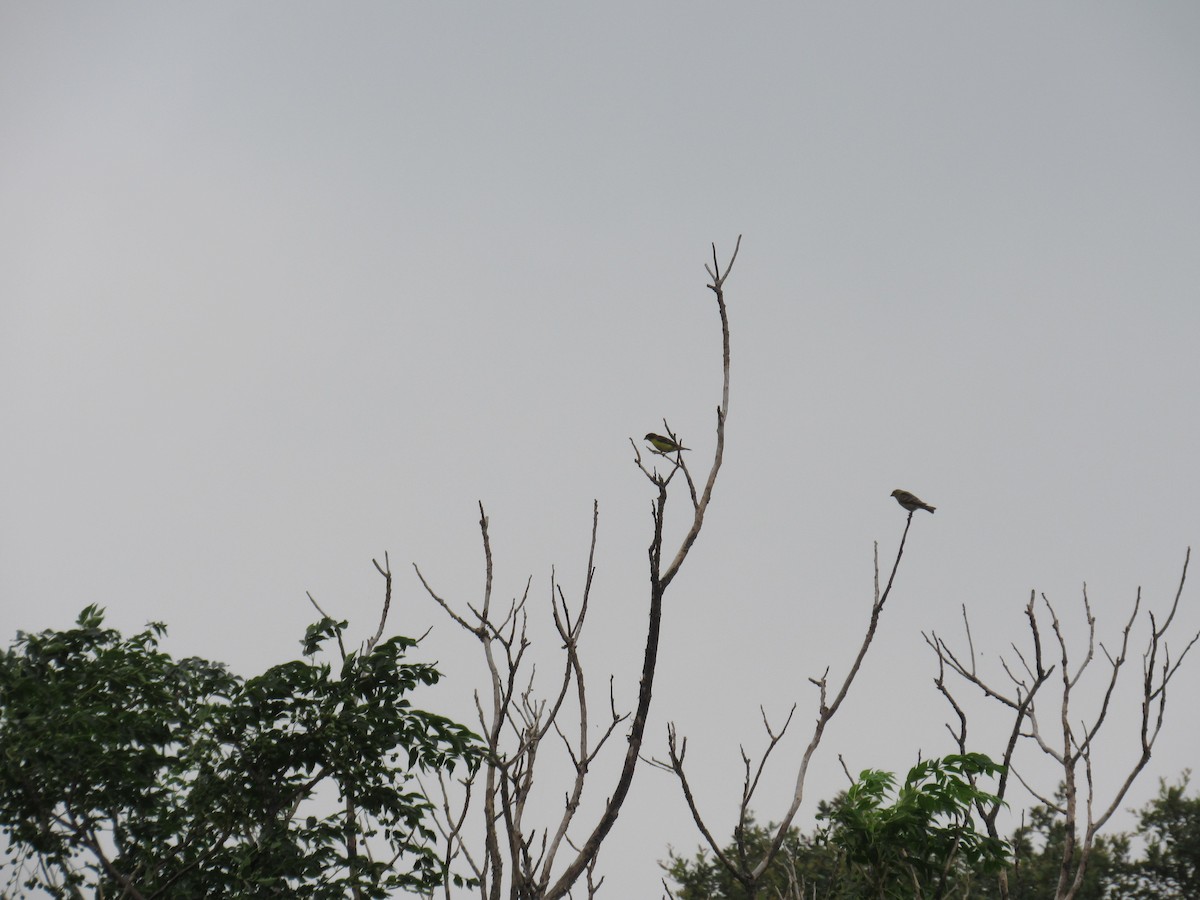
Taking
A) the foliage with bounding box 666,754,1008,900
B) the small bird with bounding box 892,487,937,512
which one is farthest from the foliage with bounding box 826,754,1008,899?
the small bird with bounding box 892,487,937,512

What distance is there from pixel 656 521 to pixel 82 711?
410 centimetres

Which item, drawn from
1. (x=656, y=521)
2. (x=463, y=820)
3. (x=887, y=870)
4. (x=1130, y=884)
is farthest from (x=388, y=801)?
(x=1130, y=884)

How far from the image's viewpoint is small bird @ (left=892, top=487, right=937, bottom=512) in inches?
315

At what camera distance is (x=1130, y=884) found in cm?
2623

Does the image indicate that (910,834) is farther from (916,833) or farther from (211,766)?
(211,766)

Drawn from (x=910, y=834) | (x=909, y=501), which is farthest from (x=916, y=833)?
(x=909, y=501)

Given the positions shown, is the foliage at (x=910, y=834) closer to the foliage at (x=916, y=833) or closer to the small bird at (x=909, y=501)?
the foliage at (x=916, y=833)

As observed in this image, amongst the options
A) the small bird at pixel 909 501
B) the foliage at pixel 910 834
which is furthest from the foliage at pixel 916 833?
the small bird at pixel 909 501

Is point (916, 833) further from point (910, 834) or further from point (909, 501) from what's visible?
point (909, 501)

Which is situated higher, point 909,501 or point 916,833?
point 909,501

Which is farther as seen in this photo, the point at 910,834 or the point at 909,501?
the point at 909,501

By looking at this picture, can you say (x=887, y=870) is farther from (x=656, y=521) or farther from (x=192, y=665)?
(x=192, y=665)

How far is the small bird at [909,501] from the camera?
8.01 m

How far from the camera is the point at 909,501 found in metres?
8.16
